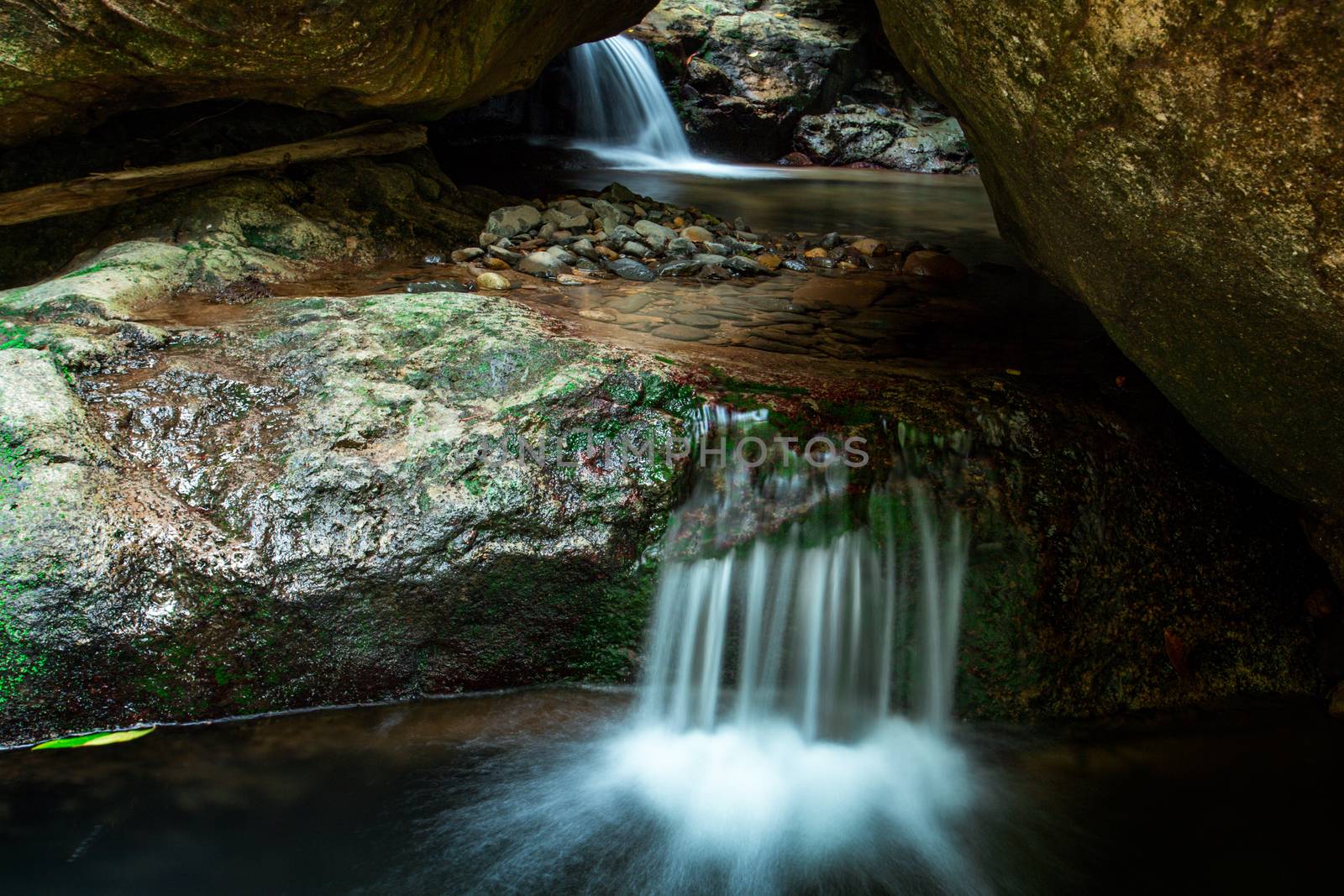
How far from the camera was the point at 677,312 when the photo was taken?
4.91m

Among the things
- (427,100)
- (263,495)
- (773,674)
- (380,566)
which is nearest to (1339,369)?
(773,674)

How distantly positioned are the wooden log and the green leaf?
9.88ft

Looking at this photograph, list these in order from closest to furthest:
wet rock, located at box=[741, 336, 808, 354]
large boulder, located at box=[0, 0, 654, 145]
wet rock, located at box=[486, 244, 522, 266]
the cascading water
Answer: the cascading water, large boulder, located at box=[0, 0, 654, 145], wet rock, located at box=[741, 336, 808, 354], wet rock, located at box=[486, 244, 522, 266]

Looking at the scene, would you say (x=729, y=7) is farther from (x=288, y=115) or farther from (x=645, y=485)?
(x=645, y=485)

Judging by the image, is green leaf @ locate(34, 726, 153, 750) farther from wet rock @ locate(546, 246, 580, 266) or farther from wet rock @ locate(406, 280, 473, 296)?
wet rock @ locate(546, 246, 580, 266)

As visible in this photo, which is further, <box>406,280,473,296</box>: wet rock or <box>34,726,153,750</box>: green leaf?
<box>406,280,473,296</box>: wet rock

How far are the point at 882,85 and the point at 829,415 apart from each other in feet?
55.1

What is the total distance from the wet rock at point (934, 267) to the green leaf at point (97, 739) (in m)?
5.40

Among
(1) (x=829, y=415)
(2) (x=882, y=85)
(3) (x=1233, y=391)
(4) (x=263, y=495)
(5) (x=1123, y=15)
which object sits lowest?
(4) (x=263, y=495)

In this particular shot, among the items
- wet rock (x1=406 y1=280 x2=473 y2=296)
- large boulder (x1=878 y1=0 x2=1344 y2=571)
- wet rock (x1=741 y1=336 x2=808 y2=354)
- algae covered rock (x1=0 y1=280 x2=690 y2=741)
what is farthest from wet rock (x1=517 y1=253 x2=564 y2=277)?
large boulder (x1=878 y1=0 x2=1344 y2=571)

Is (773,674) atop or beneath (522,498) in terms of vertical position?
beneath

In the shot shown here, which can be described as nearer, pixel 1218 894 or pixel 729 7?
pixel 1218 894

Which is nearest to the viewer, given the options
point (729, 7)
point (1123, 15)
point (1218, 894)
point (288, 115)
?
point (1123, 15)

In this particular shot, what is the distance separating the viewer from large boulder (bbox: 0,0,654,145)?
11.6ft
